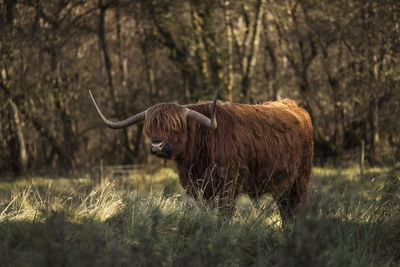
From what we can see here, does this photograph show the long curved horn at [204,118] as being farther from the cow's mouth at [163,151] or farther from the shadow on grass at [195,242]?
the shadow on grass at [195,242]

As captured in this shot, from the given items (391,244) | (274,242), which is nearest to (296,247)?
(274,242)

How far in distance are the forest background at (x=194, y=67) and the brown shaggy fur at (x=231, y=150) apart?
5985 mm

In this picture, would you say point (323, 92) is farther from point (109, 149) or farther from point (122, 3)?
point (109, 149)

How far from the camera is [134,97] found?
1361 cm

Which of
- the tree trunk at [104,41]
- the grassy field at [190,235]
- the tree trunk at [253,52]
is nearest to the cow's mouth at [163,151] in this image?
the grassy field at [190,235]

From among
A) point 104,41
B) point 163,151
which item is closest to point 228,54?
point 104,41

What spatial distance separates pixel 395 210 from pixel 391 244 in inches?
22.5

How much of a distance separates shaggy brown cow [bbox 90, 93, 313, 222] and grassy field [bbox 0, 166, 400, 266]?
0.35m

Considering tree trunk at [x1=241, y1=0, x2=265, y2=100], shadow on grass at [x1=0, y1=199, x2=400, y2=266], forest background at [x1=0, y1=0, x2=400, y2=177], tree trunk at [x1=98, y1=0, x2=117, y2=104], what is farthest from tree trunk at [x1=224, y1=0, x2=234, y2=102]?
shadow on grass at [x1=0, y1=199, x2=400, y2=266]

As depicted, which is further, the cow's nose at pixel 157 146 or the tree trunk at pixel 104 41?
the tree trunk at pixel 104 41

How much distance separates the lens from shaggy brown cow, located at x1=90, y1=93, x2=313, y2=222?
16.5ft

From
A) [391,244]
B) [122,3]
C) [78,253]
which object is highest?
[122,3]

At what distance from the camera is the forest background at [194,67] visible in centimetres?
1094

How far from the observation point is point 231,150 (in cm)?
513
